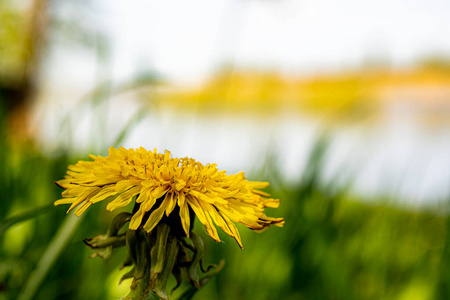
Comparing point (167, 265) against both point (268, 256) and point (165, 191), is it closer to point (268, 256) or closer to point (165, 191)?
point (165, 191)

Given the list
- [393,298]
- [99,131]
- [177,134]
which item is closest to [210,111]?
[177,134]

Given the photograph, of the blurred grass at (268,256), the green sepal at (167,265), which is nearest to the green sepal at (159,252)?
the green sepal at (167,265)

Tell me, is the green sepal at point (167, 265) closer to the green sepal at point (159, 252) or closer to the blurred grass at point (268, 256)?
the green sepal at point (159, 252)

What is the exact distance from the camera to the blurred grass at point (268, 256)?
32.8 inches

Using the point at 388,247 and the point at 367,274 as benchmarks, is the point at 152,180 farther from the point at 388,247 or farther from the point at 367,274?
the point at 388,247

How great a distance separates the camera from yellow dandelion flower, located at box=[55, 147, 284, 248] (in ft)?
1.25

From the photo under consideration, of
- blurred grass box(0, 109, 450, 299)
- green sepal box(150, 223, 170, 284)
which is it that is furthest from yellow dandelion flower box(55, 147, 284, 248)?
blurred grass box(0, 109, 450, 299)

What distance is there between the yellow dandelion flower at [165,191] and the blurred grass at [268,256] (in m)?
0.38

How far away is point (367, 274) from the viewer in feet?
4.03

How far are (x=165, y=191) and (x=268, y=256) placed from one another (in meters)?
0.68

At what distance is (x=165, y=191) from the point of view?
39 centimetres

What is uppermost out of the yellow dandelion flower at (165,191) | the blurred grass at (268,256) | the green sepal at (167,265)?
the yellow dandelion flower at (165,191)

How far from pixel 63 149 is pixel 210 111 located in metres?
0.47

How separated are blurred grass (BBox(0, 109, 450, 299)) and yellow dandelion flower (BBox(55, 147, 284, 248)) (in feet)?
1.26
